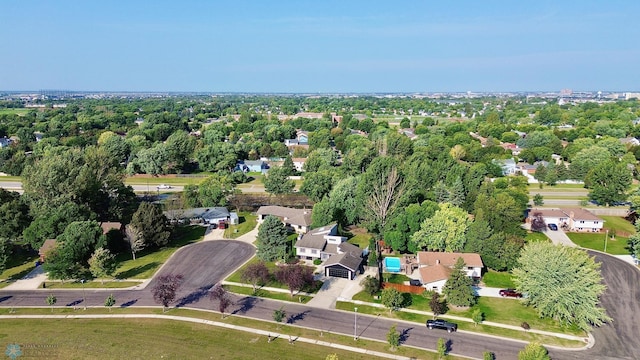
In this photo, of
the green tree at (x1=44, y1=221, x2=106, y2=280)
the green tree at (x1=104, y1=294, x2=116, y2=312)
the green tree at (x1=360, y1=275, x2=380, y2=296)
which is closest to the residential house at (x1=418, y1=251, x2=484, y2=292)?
the green tree at (x1=360, y1=275, x2=380, y2=296)

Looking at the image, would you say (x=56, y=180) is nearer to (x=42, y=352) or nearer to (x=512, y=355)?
(x=42, y=352)

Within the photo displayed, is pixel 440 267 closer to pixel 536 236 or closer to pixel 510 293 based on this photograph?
pixel 510 293

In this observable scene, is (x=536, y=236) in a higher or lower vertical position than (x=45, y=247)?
lower

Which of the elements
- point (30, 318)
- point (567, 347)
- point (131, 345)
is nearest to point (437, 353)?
point (567, 347)

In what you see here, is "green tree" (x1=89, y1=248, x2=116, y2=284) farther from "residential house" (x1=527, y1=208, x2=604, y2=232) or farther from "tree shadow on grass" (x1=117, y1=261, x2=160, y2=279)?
"residential house" (x1=527, y1=208, x2=604, y2=232)

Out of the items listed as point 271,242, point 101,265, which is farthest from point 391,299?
point 101,265
